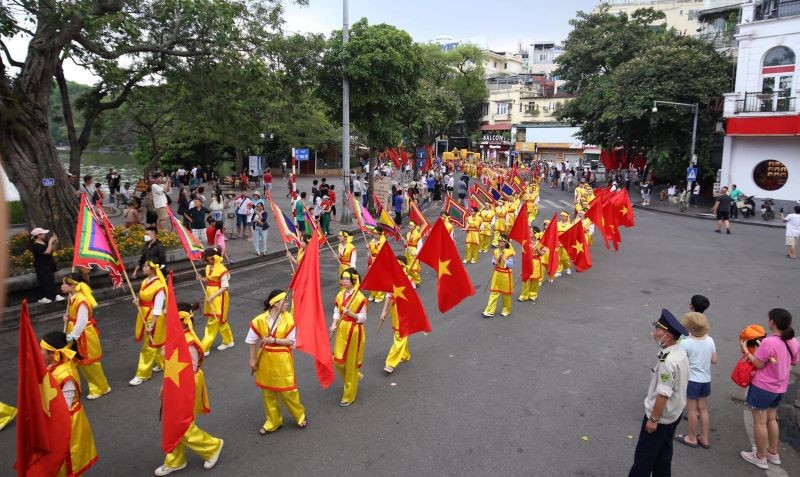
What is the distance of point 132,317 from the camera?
9.66 meters

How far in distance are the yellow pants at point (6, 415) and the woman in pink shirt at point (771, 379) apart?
24.3 feet

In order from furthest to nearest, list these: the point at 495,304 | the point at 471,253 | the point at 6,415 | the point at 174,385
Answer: the point at 471,253 < the point at 495,304 < the point at 6,415 < the point at 174,385

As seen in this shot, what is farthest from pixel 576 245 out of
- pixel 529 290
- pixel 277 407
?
pixel 277 407

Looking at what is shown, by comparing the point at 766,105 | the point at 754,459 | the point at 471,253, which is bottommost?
the point at 754,459

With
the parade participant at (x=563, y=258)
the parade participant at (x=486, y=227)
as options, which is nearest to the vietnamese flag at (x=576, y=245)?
the parade participant at (x=563, y=258)

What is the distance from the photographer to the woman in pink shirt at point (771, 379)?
5098mm

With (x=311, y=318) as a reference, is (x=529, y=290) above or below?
below

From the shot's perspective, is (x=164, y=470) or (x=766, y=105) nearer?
(x=164, y=470)

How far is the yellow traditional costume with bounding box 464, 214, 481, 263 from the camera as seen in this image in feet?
46.9

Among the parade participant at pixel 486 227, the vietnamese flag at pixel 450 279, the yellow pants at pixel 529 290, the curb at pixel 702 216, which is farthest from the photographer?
the curb at pixel 702 216

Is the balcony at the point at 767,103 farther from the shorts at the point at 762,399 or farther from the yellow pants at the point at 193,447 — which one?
the yellow pants at the point at 193,447

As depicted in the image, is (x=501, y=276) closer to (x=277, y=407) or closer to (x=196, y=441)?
(x=277, y=407)

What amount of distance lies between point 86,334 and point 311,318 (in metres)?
2.67

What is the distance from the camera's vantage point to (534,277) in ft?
35.2
